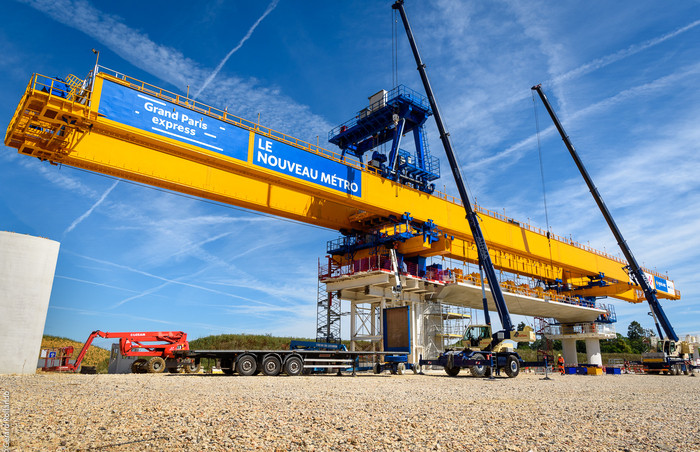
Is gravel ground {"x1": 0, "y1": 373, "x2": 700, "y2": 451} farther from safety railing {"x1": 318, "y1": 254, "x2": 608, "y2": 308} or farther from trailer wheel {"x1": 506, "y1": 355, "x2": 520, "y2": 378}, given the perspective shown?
safety railing {"x1": 318, "y1": 254, "x2": 608, "y2": 308}

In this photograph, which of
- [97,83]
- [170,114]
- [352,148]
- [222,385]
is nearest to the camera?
[222,385]

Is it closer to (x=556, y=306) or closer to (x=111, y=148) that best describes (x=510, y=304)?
(x=556, y=306)

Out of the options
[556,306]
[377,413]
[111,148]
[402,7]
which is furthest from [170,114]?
[556,306]

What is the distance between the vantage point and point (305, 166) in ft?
72.8

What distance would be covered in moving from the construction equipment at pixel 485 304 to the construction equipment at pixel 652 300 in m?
17.7

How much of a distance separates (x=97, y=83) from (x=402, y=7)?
80.9 feet

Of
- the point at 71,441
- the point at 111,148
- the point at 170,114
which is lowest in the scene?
the point at 71,441

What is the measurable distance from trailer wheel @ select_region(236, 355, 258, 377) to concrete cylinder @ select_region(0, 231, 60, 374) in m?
7.47

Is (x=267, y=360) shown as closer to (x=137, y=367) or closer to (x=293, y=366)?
(x=293, y=366)

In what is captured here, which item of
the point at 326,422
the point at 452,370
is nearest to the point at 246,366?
the point at 452,370

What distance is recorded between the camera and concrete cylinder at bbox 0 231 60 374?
16469mm

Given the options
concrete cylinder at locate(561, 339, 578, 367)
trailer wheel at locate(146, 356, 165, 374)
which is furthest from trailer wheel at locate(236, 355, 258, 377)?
concrete cylinder at locate(561, 339, 578, 367)

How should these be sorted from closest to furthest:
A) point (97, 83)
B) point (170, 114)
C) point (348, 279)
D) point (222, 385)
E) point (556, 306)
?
point (222, 385)
point (97, 83)
point (170, 114)
point (348, 279)
point (556, 306)

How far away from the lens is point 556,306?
40.7 metres
